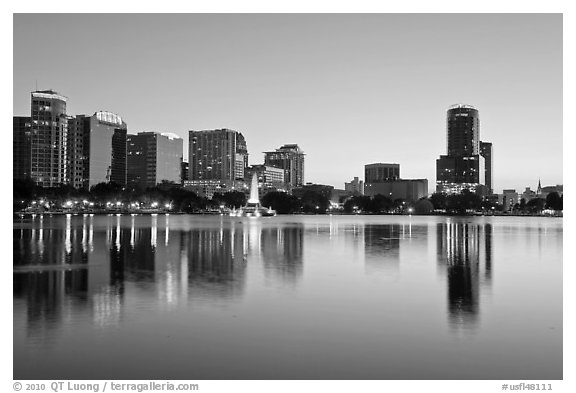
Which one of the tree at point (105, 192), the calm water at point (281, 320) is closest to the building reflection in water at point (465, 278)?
the calm water at point (281, 320)

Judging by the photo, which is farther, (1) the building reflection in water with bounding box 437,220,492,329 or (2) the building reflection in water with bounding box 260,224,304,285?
(2) the building reflection in water with bounding box 260,224,304,285

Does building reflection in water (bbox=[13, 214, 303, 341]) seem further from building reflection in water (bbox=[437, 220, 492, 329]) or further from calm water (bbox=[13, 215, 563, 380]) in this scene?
building reflection in water (bbox=[437, 220, 492, 329])

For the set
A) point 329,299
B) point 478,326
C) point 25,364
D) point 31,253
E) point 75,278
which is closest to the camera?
point 25,364

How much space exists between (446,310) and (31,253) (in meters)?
24.9

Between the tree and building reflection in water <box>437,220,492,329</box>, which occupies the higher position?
the tree

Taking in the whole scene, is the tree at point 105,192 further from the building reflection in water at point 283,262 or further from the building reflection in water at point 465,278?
the building reflection in water at point 465,278

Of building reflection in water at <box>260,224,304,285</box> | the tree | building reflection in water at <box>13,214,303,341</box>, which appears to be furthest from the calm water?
the tree

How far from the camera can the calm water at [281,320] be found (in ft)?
40.5

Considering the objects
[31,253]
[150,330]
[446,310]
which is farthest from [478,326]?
[31,253]

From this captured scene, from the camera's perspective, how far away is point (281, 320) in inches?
646

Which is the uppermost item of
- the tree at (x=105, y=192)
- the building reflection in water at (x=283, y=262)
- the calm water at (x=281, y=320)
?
the tree at (x=105, y=192)

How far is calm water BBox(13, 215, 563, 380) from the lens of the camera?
12.4 metres
